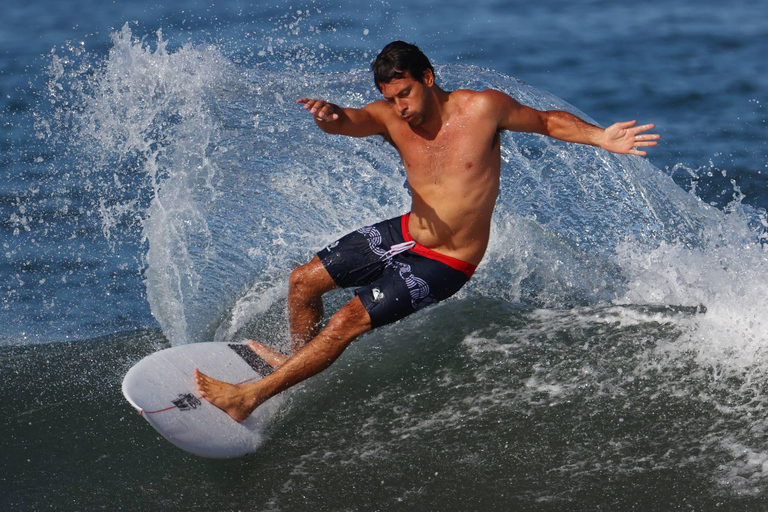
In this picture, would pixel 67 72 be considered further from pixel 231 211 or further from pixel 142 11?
pixel 231 211

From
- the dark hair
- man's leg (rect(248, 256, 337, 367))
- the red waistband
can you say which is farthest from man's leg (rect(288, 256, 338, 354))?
the dark hair

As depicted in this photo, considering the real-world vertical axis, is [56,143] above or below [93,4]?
below

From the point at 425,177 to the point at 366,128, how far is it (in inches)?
16.7

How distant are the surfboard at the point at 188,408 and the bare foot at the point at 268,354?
0.76ft

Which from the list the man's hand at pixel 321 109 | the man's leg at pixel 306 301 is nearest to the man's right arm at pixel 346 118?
the man's hand at pixel 321 109

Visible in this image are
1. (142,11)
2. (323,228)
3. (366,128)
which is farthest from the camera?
(142,11)

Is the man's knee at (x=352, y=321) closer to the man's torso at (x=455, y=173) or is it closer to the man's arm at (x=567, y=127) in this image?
the man's torso at (x=455, y=173)

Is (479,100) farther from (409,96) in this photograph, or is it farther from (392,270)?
(392,270)

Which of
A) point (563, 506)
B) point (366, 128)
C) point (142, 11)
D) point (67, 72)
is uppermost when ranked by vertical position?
point (142, 11)

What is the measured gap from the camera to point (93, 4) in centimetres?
1577

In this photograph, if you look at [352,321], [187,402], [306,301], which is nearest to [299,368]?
[352,321]

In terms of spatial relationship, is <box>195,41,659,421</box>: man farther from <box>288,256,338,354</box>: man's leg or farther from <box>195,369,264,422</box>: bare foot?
<box>288,256,338,354</box>: man's leg

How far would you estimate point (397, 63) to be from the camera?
458cm

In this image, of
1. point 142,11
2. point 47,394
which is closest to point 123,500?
point 47,394
